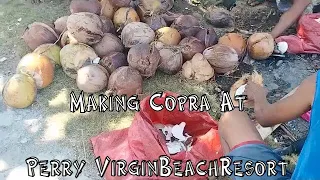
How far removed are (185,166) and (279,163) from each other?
0.59m

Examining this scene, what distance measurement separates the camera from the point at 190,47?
3.44 m

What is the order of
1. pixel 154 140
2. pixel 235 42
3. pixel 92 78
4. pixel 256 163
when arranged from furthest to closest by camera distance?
pixel 235 42, pixel 92 78, pixel 154 140, pixel 256 163

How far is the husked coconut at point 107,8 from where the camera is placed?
3750 mm

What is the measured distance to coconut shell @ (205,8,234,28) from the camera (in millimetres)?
4051

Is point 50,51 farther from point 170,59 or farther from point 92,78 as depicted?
point 170,59

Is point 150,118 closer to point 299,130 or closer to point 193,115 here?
point 193,115

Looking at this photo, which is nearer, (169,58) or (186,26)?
(169,58)

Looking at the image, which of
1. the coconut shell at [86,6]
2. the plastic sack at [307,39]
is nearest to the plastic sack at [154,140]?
the coconut shell at [86,6]

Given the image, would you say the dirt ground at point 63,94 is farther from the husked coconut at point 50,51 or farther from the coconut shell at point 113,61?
the coconut shell at point 113,61

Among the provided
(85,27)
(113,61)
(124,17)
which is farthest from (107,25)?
(113,61)

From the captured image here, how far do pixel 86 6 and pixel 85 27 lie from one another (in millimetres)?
429

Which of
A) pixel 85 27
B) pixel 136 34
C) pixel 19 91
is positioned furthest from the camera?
pixel 136 34

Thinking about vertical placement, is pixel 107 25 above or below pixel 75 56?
above

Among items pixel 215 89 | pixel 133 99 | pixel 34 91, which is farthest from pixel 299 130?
pixel 34 91
